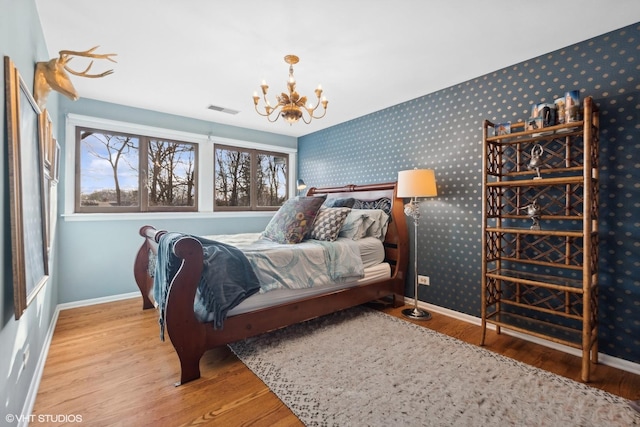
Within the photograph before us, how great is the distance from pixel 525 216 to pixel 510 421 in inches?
60.2

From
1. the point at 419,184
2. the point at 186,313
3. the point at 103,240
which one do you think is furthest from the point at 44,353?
the point at 419,184

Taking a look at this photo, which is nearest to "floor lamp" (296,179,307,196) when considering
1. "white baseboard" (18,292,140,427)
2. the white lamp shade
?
the white lamp shade

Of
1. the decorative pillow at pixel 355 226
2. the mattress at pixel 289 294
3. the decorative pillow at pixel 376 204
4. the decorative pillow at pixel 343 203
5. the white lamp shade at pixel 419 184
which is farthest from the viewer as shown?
the decorative pillow at pixel 343 203

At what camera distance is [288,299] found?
97.1 inches

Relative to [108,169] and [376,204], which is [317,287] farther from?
[108,169]

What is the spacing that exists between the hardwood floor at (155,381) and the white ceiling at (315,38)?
7.82 feet

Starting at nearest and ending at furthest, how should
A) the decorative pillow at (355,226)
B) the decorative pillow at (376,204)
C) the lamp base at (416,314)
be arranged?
the lamp base at (416,314)
the decorative pillow at (355,226)
the decorative pillow at (376,204)

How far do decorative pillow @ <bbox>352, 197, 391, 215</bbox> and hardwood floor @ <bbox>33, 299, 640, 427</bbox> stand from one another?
139 cm

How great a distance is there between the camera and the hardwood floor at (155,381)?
1616 millimetres

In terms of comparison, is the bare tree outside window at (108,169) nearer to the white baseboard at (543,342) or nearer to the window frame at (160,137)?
the window frame at (160,137)

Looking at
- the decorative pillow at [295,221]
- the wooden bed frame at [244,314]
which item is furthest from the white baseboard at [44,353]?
the decorative pillow at [295,221]

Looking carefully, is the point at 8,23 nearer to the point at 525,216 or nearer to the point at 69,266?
the point at 69,266

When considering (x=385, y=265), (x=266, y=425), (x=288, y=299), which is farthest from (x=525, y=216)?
(x=266, y=425)

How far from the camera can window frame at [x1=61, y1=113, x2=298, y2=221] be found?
10.7ft
